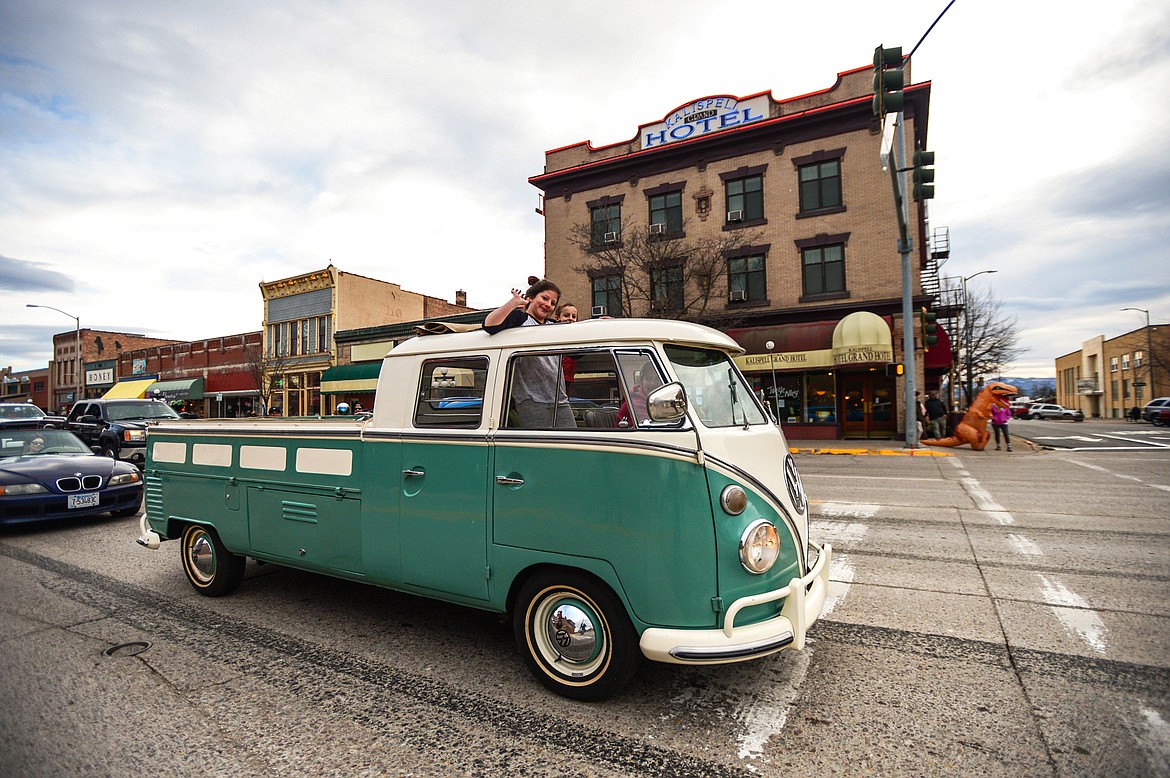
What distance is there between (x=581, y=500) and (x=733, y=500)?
0.80 meters

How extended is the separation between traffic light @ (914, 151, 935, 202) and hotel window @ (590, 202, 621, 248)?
15.0 meters

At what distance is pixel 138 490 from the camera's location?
914 centimetres

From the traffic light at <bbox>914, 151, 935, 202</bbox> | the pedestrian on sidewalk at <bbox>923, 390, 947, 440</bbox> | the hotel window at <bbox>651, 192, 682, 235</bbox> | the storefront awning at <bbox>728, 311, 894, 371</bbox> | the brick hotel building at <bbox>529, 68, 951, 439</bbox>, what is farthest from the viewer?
the hotel window at <bbox>651, 192, 682, 235</bbox>

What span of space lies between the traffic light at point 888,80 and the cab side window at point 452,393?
9.47 metres

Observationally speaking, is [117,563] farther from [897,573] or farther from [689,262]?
[689,262]

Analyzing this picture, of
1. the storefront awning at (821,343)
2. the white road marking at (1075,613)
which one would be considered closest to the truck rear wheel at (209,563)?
the white road marking at (1075,613)

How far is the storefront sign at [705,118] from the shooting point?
2461 cm

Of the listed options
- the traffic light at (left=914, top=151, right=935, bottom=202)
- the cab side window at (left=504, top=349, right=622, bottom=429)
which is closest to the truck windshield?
the cab side window at (left=504, top=349, right=622, bottom=429)

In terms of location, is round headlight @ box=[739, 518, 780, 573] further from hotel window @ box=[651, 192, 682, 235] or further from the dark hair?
hotel window @ box=[651, 192, 682, 235]

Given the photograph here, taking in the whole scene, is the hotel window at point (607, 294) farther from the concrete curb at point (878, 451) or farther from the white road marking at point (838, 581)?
the white road marking at point (838, 581)

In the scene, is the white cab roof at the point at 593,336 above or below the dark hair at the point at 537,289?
below

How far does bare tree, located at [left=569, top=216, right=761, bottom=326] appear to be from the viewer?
23.2m

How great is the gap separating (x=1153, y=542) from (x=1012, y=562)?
7.43ft

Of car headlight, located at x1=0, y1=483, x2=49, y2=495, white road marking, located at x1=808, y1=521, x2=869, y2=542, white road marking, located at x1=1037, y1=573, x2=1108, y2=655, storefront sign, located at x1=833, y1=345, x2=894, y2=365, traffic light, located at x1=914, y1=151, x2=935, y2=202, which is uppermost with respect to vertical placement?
traffic light, located at x1=914, y1=151, x2=935, y2=202
